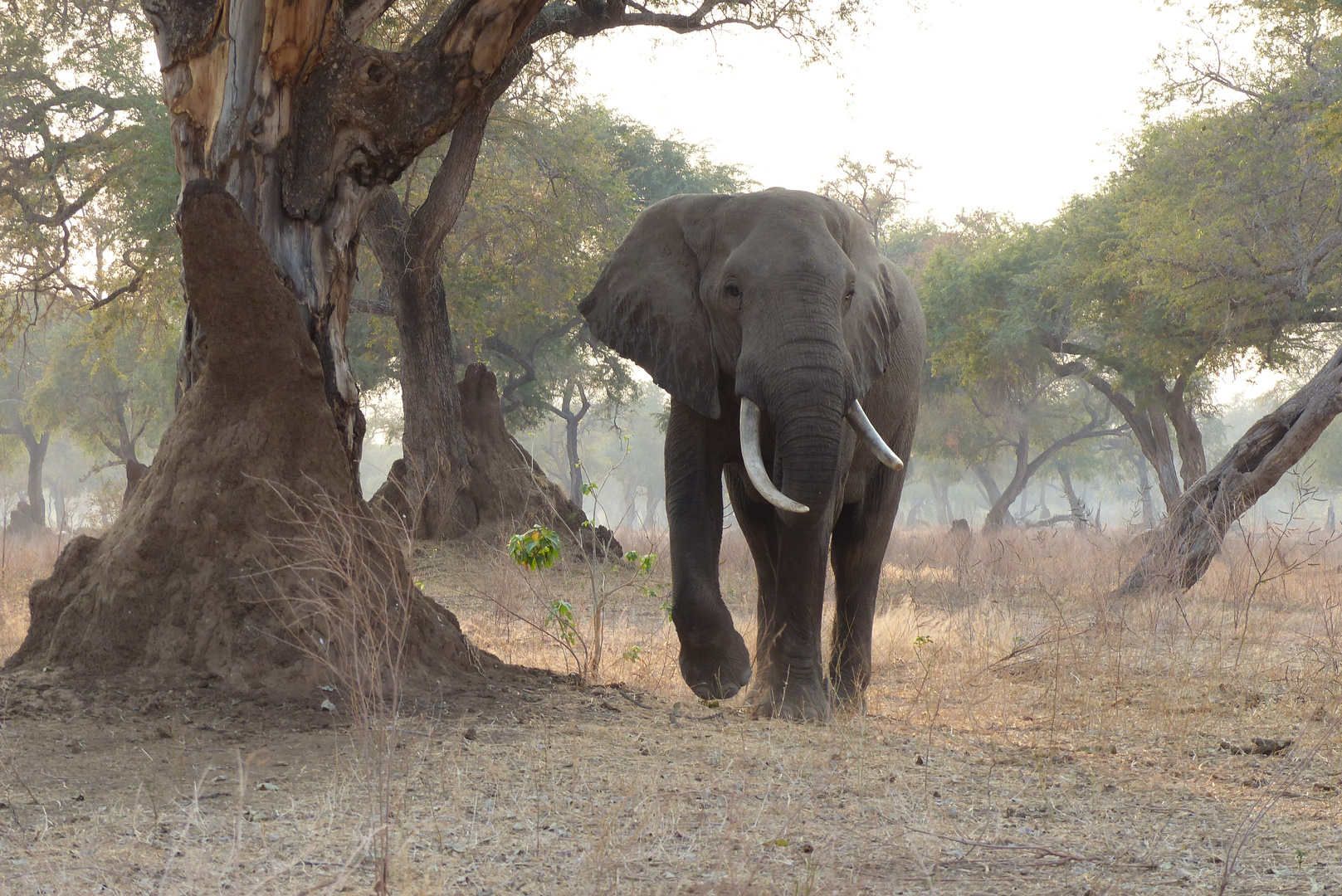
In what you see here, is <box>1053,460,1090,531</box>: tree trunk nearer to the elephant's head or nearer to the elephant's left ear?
the elephant's left ear

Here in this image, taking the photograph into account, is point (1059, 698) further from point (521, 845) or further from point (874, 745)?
point (521, 845)

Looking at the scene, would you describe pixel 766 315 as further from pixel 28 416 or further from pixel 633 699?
pixel 28 416

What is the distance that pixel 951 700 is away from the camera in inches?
247

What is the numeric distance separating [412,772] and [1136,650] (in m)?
6.11

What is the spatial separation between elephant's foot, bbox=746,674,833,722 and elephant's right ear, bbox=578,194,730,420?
4.60 feet

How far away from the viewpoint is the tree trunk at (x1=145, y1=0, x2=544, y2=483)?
16.6 ft

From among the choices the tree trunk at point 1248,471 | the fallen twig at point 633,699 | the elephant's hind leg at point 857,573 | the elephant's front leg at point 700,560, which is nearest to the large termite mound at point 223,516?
the fallen twig at point 633,699

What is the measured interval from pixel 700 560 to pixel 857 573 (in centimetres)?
147

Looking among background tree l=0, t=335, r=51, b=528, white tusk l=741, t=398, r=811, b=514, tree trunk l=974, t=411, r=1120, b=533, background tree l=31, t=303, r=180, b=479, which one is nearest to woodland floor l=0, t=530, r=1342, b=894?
white tusk l=741, t=398, r=811, b=514

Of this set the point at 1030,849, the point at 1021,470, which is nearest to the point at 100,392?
the point at 1021,470

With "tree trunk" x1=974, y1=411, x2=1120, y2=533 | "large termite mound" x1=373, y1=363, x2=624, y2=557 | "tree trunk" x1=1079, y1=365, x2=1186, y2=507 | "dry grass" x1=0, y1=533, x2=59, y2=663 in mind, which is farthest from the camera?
"tree trunk" x1=974, y1=411, x2=1120, y2=533

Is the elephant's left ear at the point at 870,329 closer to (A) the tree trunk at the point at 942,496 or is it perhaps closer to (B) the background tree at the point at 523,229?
(B) the background tree at the point at 523,229

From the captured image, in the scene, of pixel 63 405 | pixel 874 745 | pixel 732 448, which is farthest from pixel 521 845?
pixel 63 405

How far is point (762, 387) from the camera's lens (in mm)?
5145
